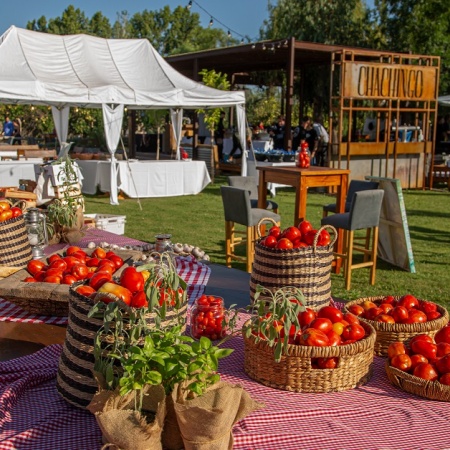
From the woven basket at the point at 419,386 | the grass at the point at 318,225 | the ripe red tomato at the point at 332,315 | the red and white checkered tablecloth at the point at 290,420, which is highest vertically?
the ripe red tomato at the point at 332,315

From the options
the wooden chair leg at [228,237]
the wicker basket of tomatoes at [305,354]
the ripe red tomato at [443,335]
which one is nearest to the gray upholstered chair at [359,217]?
the wooden chair leg at [228,237]

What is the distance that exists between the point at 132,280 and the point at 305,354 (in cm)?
60

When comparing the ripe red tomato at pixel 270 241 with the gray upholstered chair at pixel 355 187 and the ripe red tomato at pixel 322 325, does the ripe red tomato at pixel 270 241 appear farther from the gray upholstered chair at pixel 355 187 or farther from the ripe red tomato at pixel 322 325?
the gray upholstered chair at pixel 355 187

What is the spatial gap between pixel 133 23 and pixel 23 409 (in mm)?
62991

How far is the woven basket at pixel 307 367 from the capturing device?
1960 millimetres

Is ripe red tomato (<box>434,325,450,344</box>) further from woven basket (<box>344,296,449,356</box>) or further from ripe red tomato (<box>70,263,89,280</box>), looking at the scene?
ripe red tomato (<box>70,263,89,280</box>)

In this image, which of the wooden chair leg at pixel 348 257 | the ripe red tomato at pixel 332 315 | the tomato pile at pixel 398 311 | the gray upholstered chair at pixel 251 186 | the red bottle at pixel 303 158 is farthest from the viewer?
the gray upholstered chair at pixel 251 186

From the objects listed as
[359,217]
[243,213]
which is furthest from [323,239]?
[243,213]

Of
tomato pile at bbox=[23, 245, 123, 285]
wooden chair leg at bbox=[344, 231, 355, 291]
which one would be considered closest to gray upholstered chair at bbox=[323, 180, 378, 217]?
wooden chair leg at bbox=[344, 231, 355, 291]

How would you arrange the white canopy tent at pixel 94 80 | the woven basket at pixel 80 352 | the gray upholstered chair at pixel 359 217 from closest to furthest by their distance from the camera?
the woven basket at pixel 80 352 < the gray upholstered chair at pixel 359 217 < the white canopy tent at pixel 94 80

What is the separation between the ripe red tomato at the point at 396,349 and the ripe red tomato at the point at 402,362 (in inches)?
1.9

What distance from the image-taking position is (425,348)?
215 centimetres

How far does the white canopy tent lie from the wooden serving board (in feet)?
28.6

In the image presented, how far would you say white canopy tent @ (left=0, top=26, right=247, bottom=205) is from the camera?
1120cm
